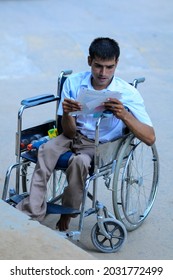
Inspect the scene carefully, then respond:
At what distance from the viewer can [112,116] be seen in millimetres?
4270

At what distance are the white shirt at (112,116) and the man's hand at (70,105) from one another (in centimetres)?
19

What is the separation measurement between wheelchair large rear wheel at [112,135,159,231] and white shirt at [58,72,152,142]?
4.8 inches

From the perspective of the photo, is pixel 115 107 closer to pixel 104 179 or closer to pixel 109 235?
pixel 104 179

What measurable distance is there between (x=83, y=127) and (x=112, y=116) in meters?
0.23

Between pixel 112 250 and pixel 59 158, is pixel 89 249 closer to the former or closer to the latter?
pixel 112 250

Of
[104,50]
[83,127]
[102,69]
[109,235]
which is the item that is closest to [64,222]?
[109,235]

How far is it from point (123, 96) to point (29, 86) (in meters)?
3.27

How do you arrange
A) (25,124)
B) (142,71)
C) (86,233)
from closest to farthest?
(86,233), (25,124), (142,71)

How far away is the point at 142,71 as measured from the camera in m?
8.14

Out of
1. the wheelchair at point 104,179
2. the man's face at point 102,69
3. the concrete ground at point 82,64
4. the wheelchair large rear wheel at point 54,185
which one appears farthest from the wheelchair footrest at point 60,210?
the man's face at point 102,69

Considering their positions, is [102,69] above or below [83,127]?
above

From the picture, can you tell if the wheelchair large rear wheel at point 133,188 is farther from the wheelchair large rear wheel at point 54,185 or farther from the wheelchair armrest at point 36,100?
the wheelchair armrest at point 36,100
